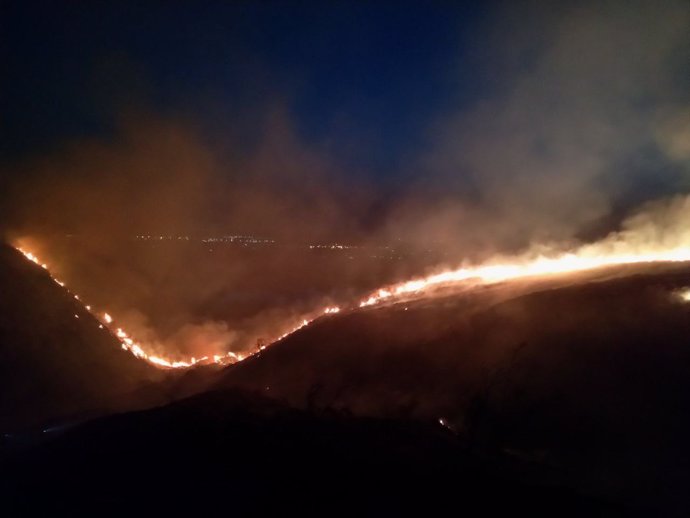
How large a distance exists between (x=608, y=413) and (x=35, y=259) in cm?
1725

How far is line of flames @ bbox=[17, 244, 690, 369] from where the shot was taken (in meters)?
→ 12.1

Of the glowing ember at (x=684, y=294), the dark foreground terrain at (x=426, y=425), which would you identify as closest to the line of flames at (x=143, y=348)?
the dark foreground terrain at (x=426, y=425)

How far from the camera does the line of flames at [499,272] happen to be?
12.1m

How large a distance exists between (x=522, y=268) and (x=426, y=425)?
25.1 ft

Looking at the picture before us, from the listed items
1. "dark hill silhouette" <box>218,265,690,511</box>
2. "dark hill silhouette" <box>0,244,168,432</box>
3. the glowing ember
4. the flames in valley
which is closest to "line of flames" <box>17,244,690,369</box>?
the flames in valley

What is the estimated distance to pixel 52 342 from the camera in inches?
539

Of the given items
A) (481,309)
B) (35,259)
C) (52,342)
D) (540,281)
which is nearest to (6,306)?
(52,342)

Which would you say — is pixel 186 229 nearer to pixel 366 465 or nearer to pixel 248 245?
pixel 248 245

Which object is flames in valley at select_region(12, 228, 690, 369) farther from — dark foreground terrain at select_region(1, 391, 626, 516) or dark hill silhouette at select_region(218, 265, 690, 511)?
dark foreground terrain at select_region(1, 391, 626, 516)

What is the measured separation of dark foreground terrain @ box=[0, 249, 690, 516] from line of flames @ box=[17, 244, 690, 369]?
1.58 meters

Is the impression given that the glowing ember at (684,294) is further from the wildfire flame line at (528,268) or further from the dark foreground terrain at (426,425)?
the wildfire flame line at (528,268)

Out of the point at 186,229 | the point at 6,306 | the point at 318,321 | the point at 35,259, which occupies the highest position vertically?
the point at 186,229

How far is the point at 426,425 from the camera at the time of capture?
708 cm

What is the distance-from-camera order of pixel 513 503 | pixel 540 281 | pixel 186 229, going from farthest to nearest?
pixel 186 229 < pixel 540 281 < pixel 513 503
